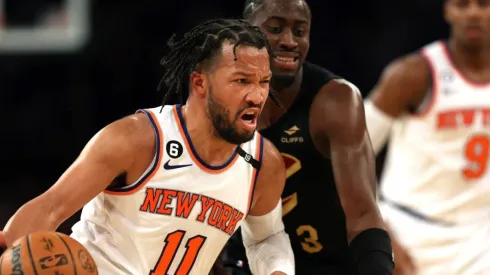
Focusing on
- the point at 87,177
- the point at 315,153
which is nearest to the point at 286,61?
the point at 315,153

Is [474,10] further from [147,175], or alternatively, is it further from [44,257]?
[44,257]

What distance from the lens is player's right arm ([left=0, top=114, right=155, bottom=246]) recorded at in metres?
3.28

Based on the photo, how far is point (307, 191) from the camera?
4.29m

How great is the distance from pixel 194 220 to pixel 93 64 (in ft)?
17.7

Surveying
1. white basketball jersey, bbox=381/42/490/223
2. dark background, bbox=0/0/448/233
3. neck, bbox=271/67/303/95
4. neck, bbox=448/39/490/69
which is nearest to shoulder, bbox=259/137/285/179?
neck, bbox=271/67/303/95

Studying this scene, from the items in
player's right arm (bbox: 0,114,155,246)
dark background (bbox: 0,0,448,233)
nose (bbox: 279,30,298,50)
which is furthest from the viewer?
dark background (bbox: 0,0,448,233)

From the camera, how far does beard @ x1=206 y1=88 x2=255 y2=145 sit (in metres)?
3.56

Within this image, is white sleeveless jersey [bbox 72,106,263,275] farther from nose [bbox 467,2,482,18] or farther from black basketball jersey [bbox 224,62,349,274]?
nose [bbox 467,2,482,18]

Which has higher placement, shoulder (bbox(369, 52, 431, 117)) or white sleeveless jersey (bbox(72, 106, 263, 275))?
white sleeveless jersey (bbox(72, 106, 263, 275))

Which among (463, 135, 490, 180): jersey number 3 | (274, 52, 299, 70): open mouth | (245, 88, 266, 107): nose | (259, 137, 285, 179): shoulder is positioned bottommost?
(463, 135, 490, 180): jersey number 3

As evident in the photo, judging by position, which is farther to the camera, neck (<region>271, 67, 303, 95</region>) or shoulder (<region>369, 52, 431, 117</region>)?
shoulder (<region>369, 52, 431, 117</region>)

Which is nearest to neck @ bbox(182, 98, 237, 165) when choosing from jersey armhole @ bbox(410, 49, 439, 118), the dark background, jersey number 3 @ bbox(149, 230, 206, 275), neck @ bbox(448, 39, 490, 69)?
jersey number 3 @ bbox(149, 230, 206, 275)

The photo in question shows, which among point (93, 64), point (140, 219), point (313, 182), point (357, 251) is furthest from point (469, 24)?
point (93, 64)

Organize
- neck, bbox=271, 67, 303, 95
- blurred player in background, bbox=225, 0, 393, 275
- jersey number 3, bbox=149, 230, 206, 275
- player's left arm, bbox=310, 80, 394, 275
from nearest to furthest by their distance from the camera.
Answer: jersey number 3, bbox=149, 230, 206, 275 < player's left arm, bbox=310, 80, 394, 275 < blurred player in background, bbox=225, 0, 393, 275 < neck, bbox=271, 67, 303, 95
